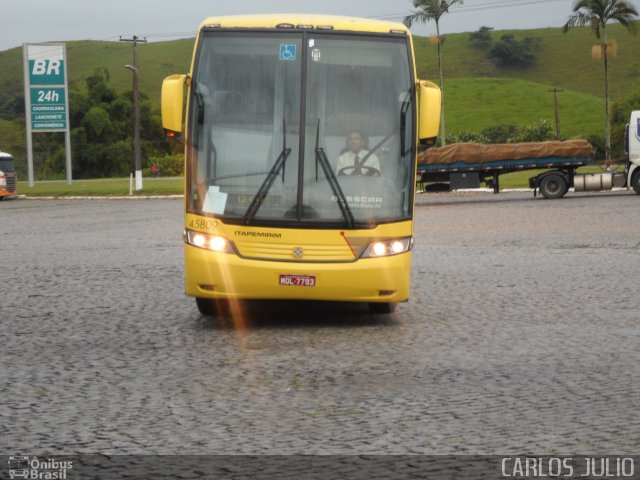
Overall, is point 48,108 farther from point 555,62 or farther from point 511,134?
point 555,62

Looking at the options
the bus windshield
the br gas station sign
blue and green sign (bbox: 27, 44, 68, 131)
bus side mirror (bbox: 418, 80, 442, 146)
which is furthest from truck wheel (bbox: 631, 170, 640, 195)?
blue and green sign (bbox: 27, 44, 68, 131)

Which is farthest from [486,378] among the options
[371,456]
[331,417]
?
[371,456]

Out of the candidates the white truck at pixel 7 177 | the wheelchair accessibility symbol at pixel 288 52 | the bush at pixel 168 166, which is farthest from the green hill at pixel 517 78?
the wheelchair accessibility symbol at pixel 288 52

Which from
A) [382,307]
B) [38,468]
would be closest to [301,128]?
[382,307]

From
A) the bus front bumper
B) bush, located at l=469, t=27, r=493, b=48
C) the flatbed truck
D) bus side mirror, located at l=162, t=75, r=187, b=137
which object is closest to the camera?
the bus front bumper

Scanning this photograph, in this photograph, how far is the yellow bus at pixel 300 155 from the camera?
33.7 ft

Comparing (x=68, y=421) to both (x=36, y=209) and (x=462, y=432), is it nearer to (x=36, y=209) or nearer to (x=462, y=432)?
(x=462, y=432)

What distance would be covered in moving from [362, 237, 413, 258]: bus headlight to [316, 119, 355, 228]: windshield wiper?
0.95ft

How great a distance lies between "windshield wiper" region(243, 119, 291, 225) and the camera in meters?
10.4

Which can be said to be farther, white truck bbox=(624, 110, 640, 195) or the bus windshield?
white truck bbox=(624, 110, 640, 195)

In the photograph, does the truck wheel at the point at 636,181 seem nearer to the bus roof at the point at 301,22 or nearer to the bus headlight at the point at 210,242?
the bus roof at the point at 301,22

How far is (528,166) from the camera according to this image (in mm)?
37406

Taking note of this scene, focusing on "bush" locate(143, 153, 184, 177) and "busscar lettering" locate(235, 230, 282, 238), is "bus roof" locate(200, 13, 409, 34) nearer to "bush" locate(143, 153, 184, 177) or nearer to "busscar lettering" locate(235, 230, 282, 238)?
"busscar lettering" locate(235, 230, 282, 238)

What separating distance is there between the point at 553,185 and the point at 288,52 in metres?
27.4
